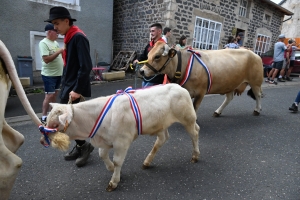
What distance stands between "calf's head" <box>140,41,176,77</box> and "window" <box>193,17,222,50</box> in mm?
7682

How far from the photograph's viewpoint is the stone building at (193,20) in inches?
375

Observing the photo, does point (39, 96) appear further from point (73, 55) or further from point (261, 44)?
point (261, 44)

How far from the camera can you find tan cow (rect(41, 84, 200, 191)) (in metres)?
2.02

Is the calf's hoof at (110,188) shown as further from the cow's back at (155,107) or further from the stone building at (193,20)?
the stone building at (193,20)

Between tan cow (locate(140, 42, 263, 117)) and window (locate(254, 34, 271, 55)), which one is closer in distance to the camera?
tan cow (locate(140, 42, 263, 117))

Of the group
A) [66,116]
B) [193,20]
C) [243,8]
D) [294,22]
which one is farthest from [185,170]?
[294,22]

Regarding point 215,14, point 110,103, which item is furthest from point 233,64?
point 215,14

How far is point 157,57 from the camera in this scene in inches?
137

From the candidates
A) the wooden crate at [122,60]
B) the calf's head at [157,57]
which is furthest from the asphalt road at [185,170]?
the wooden crate at [122,60]

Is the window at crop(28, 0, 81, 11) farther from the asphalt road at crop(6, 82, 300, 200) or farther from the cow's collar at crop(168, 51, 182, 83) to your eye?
the cow's collar at crop(168, 51, 182, 83)

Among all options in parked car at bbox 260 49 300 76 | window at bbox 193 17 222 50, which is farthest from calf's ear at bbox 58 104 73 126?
parked car at bbox 260 49 300 76

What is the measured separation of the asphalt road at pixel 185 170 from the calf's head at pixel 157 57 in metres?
1.22

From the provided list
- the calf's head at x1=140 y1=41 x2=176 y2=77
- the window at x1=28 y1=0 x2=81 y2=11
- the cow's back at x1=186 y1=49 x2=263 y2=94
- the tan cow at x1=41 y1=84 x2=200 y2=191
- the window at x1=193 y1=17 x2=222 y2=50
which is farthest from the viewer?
the window at x1=193 y1=17 x2=222 y2=50

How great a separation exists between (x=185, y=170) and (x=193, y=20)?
8.81 metres
